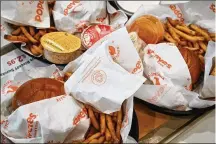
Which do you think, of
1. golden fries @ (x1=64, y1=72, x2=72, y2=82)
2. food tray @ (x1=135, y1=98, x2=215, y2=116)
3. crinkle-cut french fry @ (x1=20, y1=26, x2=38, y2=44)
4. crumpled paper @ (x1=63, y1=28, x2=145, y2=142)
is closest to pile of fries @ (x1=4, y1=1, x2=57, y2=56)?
crinkle-cut french fry @ (x1=20, y1=26, x2=38, y2=44)

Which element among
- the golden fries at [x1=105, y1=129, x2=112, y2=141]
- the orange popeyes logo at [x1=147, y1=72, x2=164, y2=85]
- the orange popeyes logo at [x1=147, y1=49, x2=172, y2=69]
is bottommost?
the golden fries at [x1=105, y1=129, x2=112, y2=141]

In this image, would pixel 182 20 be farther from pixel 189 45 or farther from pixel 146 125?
pixel 146 125

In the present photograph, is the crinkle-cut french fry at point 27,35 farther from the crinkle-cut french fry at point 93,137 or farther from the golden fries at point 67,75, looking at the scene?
the crinkle-cut french fry at point 93,137

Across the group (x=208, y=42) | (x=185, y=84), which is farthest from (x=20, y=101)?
(x=208, y=42)

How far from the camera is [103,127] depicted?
38.1 inches

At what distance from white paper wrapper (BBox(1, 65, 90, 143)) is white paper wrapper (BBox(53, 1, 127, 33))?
1.14 feet

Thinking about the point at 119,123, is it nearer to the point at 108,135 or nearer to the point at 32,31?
the point at 108,135

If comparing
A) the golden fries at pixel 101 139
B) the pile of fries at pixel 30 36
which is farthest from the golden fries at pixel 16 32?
the golden fries at pixel 101 139

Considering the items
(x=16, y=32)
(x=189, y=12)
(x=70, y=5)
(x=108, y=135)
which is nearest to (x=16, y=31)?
(x=16, y=32)

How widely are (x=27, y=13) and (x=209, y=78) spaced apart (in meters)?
0.60

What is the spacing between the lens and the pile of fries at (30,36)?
117 cm

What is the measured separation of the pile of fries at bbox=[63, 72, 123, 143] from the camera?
97 centimetres

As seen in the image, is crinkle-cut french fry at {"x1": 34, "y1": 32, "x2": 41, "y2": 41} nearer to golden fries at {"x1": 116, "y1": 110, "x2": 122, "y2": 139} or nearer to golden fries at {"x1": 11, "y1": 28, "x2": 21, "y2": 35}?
golden fries at {"x1": 11, "y1": 28, "x2": 21, "y2": 35}

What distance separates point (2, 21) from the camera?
121 centimetres
